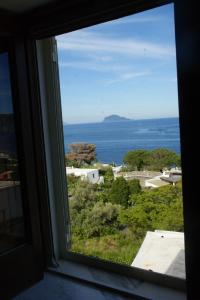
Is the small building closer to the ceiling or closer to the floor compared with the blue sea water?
closer to the floor

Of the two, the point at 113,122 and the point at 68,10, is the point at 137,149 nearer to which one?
the point at 113,122

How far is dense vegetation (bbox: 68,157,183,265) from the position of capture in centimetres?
211

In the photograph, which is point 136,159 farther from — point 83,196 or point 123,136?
point 83,196

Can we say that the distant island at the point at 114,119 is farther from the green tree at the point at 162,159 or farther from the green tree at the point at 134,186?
the green tree at the point at 134,186

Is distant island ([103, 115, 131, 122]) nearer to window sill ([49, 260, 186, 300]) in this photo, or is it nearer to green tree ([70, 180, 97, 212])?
green tree ([70, 180, 97, 212])

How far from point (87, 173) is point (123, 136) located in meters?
0.44

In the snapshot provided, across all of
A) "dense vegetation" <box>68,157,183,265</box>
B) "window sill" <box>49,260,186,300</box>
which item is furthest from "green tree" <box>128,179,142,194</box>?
"window sill" <box>49,260,186,300</box>

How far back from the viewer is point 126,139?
7.23ft

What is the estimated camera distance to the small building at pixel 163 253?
2123 millimetres

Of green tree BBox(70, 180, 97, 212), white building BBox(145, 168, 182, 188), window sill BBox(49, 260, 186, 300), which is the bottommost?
window sill BBox(49, 260, 186, 300)

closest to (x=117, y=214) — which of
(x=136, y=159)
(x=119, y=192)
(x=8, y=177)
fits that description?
(x=119, y=192)

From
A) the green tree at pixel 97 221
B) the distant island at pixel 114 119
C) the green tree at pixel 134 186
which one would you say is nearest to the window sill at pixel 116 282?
the green tree at pixel 97 221

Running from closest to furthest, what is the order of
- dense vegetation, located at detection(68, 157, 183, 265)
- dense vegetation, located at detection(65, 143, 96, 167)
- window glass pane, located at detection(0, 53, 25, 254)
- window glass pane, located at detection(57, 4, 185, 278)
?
window glass pane, located at detection(57, 4, 185, 278) < dense vegetation, located at detection(68, 157, 183, 265) < window glass pane, located at detection(0, 53, 25, 254) < dense vegetation, located at detection(65, 143, 96, 167)

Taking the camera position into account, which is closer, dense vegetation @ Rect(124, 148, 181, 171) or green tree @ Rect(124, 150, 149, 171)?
dense vegetation @ Rect(124, 148, 181, 171)
